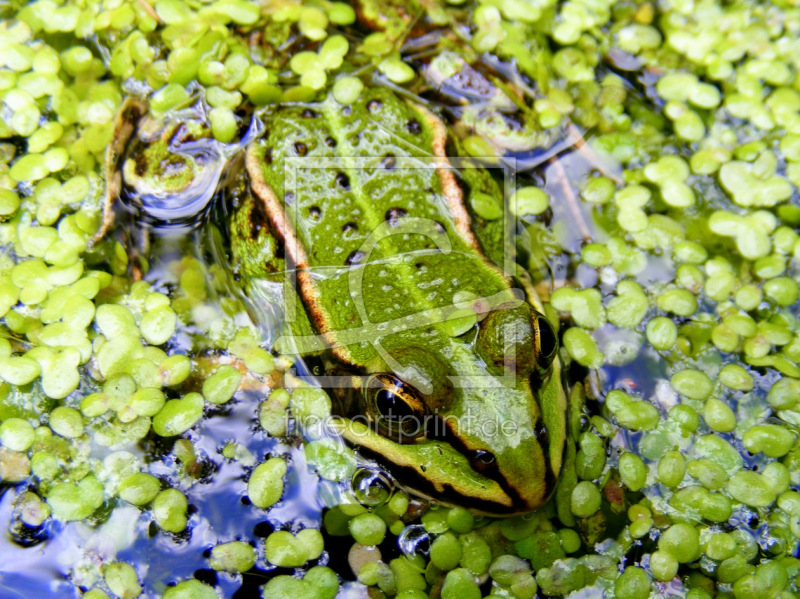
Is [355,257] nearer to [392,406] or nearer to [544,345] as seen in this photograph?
[392,406]

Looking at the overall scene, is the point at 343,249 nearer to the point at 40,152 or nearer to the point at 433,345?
the point at 433,345

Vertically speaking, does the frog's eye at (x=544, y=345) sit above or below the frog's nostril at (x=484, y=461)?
above

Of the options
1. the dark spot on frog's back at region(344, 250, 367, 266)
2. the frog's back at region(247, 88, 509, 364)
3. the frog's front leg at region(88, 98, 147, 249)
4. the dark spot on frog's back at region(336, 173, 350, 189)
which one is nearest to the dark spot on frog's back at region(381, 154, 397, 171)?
the frog's back at region(247, 88, 509, 364)

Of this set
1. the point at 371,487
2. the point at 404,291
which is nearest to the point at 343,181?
the point at 404,291

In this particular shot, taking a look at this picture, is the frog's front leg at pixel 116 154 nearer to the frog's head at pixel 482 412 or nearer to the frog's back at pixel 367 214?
the frog's back at pixel 367 214

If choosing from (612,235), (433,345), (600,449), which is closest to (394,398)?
(433,345)

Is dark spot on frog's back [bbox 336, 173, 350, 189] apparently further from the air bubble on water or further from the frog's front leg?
the air bubble on water

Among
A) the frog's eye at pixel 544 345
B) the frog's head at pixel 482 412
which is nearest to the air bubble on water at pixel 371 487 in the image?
the frog's head at pixel 482 412
